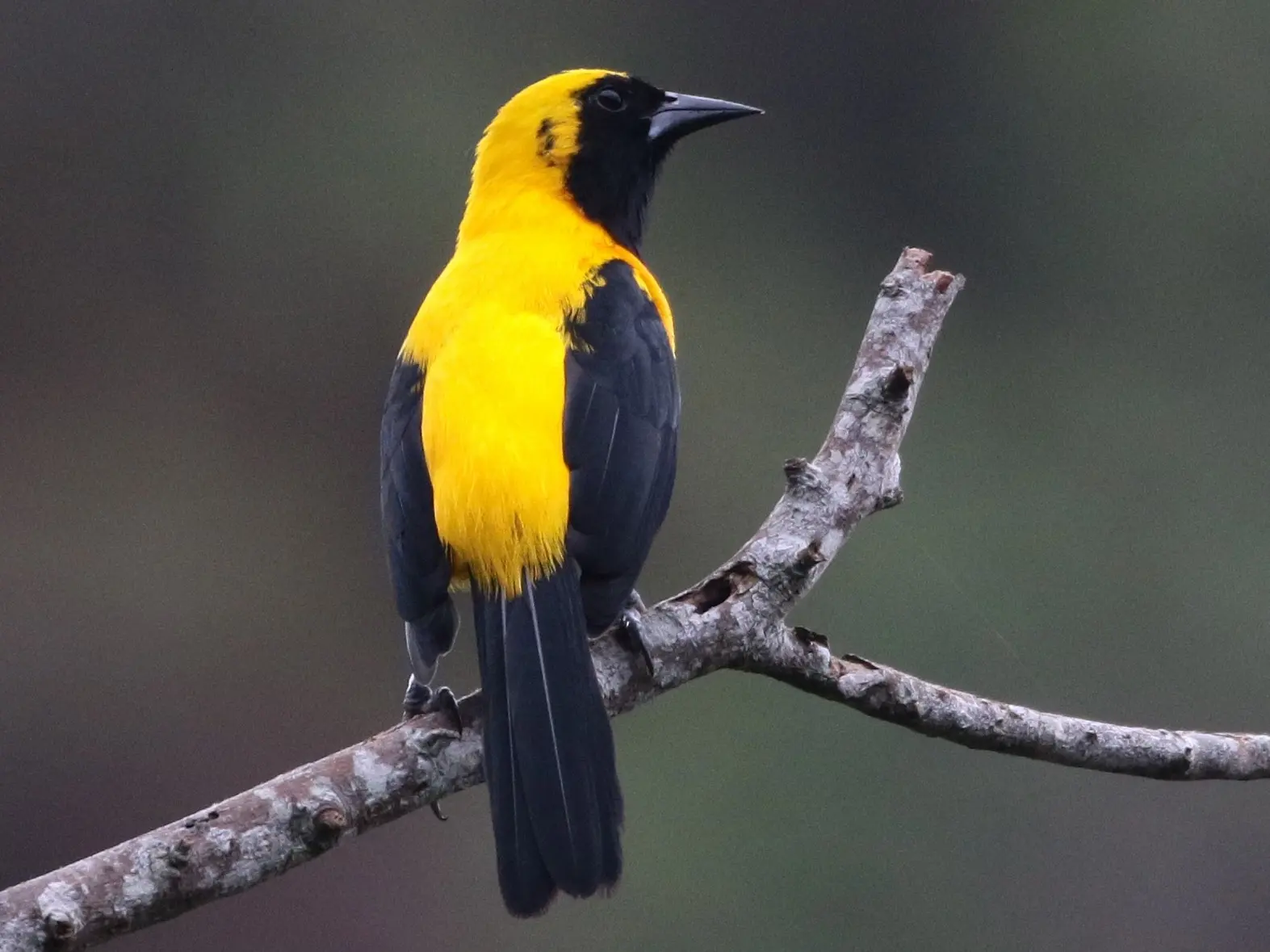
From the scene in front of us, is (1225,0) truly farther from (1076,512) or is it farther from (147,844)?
(147,844)

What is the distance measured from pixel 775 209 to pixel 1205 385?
335cm

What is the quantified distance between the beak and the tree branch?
79 cm

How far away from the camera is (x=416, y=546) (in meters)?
3.64

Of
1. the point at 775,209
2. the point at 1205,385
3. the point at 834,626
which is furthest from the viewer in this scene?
the point at 775,209

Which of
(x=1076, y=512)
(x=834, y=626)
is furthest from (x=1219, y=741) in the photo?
(x=1076, y=512)

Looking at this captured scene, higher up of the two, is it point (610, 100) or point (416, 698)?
point (610, 100)

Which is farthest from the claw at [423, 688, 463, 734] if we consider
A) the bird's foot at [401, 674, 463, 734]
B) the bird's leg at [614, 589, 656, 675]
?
the bird's leg at [614, 589, 656, 675]

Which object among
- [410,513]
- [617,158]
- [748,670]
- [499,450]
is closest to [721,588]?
[748,670]

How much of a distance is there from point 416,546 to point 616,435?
0.47 meters

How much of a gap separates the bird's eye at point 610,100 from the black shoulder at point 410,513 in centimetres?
116

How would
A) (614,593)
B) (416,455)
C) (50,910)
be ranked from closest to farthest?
(50,910) → (614,593) → (416,455)

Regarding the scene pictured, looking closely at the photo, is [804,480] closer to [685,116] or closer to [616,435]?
[616,435]

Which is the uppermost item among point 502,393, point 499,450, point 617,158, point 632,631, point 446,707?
point 617,158

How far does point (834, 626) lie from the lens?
35.9 feet
